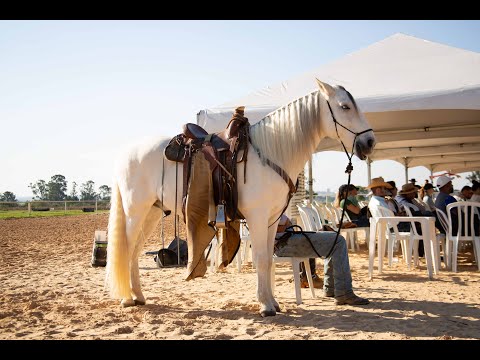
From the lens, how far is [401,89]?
5.34m

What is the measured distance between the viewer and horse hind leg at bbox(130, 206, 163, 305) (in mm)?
4031

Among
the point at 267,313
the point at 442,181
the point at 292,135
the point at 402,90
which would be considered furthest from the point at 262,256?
the point at 442,181

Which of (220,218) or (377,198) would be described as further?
(377,198)

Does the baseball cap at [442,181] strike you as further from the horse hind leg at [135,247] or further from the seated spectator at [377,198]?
the horse hind leg at [135,247]

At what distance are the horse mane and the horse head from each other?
0.39ft

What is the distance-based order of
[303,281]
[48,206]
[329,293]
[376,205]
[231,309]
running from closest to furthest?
[231,309]
[329,293]
[303,281]
[376,205]
[48,206]

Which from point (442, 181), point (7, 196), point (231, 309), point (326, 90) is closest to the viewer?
point (326, 90)

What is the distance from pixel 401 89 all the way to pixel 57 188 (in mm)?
86886

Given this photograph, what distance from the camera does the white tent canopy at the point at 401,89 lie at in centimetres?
512

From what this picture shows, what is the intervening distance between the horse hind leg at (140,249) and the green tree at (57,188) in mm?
80655

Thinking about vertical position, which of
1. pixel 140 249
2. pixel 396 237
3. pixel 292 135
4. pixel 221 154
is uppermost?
pixel 292 135

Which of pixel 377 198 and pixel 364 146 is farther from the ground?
pixel 364 146

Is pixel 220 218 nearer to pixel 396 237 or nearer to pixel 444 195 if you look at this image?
pixel 396 237
